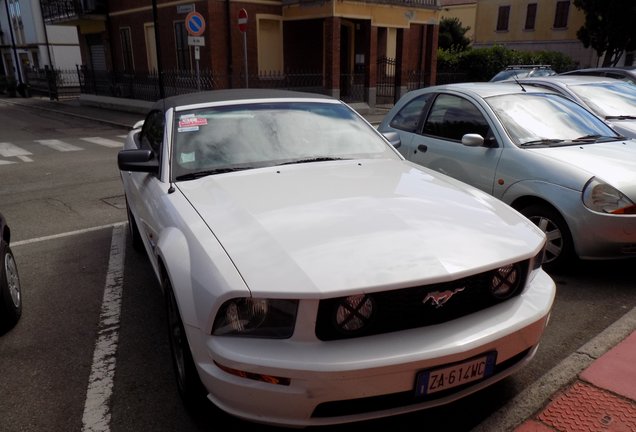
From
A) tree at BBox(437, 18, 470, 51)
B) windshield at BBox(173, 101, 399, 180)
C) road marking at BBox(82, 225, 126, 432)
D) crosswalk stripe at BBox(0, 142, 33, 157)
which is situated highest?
tree at BBox(437, 18, 470, 51)

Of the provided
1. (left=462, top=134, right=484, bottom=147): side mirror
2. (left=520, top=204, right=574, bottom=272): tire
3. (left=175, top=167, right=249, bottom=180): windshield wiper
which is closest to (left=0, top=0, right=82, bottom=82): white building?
(left=462, top=134, right=484, bottom=147): side mirror

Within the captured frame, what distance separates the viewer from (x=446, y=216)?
8.38ft

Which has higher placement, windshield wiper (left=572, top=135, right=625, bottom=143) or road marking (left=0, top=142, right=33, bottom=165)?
windshield wiper (left=572, top=135, right=625, bottom=143)

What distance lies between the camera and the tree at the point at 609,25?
2953 centimetres

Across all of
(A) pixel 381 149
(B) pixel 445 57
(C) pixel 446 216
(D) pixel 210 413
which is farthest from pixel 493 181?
(B) pixel 445 57

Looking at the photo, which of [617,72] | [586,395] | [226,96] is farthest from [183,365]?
[617,72]

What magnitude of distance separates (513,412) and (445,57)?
28.6 meters

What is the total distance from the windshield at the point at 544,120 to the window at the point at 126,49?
70.0ft

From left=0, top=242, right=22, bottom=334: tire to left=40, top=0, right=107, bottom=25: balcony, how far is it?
2299 centimetres

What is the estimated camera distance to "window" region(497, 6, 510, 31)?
43.7m

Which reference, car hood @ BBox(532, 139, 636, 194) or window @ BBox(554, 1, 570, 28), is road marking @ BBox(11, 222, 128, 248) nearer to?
car hood @ BBox(532, 139, 636, 194)

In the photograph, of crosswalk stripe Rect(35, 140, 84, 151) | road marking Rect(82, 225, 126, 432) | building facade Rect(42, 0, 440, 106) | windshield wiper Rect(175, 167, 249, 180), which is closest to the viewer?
road marking Rect(82, 225, 126, 432)

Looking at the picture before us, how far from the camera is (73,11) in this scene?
23703 millimetres

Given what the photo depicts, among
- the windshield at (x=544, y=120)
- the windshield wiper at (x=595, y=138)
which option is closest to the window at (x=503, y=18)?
the windshield at (x=544, y=120)
